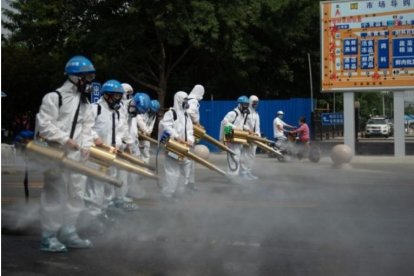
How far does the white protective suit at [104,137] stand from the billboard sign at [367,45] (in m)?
13.7

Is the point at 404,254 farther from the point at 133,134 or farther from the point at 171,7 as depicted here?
the point at 171,7

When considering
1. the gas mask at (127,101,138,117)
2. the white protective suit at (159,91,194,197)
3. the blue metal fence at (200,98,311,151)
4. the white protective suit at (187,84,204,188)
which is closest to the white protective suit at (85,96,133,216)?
A: the gas mask at (127,101,138,117)

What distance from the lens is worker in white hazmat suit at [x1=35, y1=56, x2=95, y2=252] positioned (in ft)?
21.0

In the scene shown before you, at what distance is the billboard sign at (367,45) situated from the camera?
68.1 ft

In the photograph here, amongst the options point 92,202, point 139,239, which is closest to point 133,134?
point 92,202

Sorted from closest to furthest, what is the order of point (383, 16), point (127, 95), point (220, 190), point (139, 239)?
1. point (139, 239)
2. point (127, 95)
3. point (220, 190)
4. point (383, 16)

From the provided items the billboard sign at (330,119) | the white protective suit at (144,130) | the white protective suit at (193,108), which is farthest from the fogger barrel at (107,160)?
the billboard sign at (330,119)

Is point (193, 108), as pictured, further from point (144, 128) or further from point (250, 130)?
point (250, 130)

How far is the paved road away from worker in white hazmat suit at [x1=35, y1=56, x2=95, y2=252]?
0.88 feet

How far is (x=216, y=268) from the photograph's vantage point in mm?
6031

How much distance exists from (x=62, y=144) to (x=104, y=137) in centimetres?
206

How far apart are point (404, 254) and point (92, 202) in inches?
155

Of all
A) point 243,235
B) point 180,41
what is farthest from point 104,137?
point 180,41

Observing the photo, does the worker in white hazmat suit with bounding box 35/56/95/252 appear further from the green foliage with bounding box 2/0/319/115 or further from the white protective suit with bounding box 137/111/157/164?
the green foliage with bounding box 2/0/319/115
